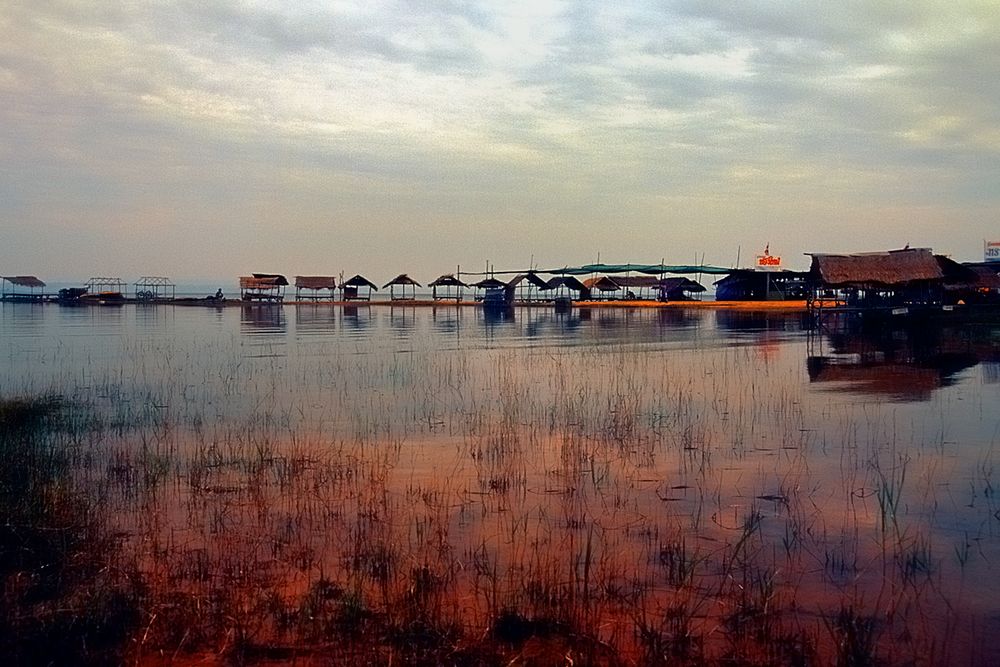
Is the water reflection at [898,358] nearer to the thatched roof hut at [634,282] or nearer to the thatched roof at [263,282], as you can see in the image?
the thatched roof hut at [634,282]

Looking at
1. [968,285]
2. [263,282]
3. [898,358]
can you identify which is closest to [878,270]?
[968,285]

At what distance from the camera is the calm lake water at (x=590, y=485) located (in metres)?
5.19

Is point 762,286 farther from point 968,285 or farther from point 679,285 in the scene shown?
point 968,285

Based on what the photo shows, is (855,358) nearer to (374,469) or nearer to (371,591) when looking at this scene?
(374,469)

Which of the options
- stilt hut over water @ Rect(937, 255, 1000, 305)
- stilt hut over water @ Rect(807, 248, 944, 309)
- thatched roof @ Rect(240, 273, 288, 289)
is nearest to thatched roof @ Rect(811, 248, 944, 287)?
stilt hut over water @ Rect(807, 248, 944, 309)

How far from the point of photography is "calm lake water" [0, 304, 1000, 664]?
17.0ft

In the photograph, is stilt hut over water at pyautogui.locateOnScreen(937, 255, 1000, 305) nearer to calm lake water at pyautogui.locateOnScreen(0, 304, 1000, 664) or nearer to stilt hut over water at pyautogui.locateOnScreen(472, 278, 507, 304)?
calm lake water at pyautogui.locateOnScreen(0, 304, 1000, 664)

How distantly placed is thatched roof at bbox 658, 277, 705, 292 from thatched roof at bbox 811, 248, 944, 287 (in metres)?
32.2

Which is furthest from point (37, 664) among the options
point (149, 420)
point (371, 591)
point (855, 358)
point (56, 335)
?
point (56, 335)

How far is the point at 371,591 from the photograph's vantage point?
512cm

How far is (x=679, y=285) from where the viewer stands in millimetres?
65250

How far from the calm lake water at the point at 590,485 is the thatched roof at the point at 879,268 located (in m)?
15.0

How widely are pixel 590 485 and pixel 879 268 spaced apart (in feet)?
94.0

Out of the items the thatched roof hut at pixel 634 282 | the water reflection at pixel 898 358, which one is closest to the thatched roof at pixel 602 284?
the thatched roof hut at pixel 634 282
